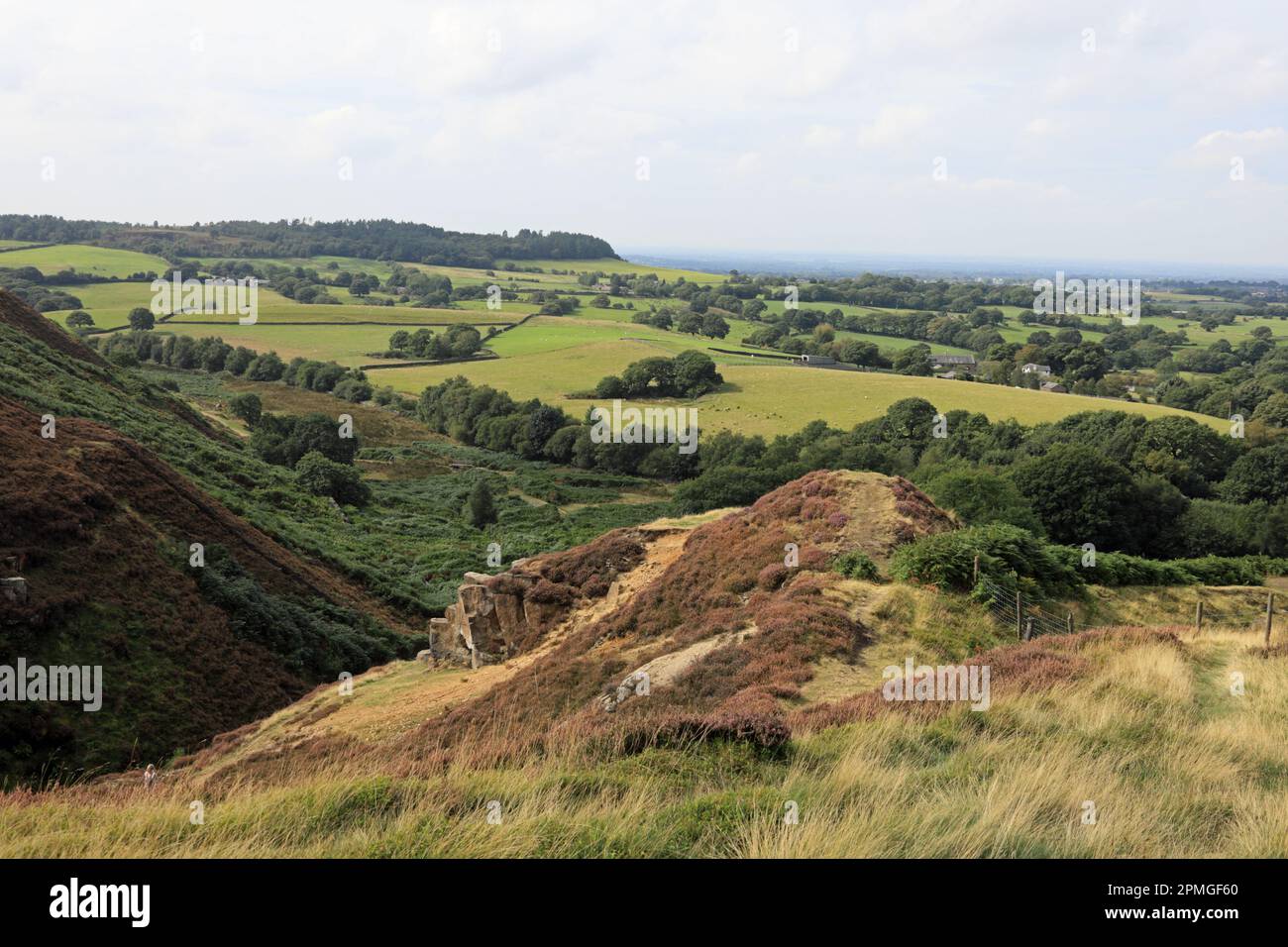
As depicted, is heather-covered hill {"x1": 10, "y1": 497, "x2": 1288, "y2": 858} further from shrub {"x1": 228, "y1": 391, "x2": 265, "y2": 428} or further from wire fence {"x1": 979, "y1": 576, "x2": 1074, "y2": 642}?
shrub {"x1": 228, "y1": 391, "x2": 265, "y2": 428}

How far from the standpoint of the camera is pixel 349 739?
14.9 meters

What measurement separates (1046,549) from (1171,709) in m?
10.3

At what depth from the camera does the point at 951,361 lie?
378ft

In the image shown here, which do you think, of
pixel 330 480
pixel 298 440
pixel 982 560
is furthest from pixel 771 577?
pixel 298 440

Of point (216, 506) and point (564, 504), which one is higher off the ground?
point (216, 506)
